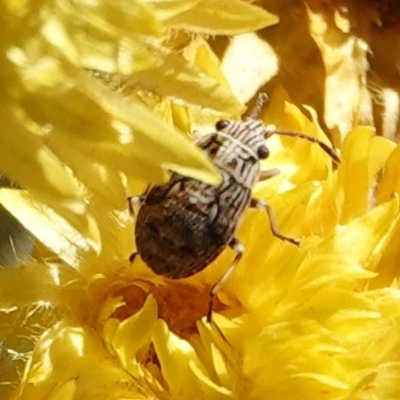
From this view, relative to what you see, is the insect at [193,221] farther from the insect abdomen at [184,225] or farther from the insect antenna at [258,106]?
the insect antenna at [258,106]

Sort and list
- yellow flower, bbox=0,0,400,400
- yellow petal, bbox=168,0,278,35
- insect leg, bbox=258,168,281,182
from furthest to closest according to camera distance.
Result: 1. insect leg, bbox=258,168,281,182
2. yellow petal, bbox=168,0,278,35
3. yellow flower, bbox=0,0,400,400

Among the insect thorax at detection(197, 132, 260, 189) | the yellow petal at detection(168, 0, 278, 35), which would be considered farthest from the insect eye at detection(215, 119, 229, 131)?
the yellow petal at detection(168, 0, 278, 35)

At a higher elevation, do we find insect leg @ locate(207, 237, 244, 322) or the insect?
the insect

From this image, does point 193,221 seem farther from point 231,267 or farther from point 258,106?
point 258,106

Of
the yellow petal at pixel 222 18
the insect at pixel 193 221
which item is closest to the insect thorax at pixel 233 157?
the insect at pixel 193 221

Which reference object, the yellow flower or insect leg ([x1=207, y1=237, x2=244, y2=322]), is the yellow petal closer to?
the yellow flower

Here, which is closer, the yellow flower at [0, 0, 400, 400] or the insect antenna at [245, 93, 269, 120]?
the yellow flower at [0, 0, 400, 400]

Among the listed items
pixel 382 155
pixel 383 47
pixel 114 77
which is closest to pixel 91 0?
pixel 114 77

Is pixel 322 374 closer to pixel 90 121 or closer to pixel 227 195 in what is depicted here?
pixel 227 195
